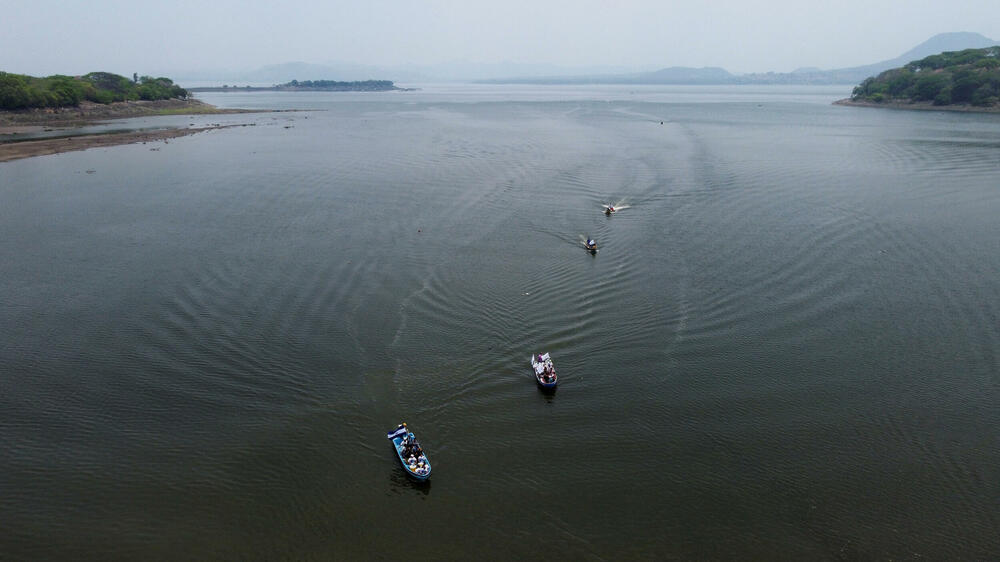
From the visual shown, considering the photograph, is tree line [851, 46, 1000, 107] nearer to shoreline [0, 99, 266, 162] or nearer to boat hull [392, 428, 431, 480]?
shoreline [0, 99, 266, 162]

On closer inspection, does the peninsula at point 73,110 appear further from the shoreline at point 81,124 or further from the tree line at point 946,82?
the tree line at point 946,82

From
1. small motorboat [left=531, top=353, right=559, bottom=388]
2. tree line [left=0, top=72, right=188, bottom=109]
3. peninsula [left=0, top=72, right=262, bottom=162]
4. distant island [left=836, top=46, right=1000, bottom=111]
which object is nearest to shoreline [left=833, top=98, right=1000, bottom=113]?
distant island [left=836, top=46, right=1000, bottom=111]

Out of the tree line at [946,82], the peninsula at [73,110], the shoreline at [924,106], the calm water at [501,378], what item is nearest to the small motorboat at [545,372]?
the calm water at [501,378]

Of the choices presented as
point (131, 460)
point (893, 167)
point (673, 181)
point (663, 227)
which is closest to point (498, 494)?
point (131, 460)

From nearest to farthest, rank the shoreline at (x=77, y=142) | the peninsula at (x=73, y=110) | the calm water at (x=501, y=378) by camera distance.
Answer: the calm water at (x=501, y=378)
the shoreline at (x=77, y=142)
the peninsula at (x=73, y=110)

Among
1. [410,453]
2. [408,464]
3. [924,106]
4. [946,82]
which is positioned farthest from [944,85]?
[408,464]

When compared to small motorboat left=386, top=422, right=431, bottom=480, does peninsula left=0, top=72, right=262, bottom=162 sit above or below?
above

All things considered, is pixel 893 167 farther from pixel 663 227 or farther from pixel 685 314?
pixel 685 314
